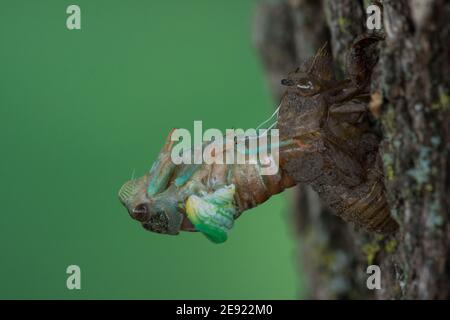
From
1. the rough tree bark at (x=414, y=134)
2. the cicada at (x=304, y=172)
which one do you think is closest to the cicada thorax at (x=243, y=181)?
the cicada at (x=304, y=172)

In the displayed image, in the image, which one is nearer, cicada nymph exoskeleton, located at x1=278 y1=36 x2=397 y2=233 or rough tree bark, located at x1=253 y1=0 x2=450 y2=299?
rough tree bark, located at x1=253 y1=0 x2=450 y2=299

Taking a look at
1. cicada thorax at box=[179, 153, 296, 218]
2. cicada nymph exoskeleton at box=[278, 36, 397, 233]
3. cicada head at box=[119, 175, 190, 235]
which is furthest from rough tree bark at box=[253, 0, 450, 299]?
cicada head at box=[119, 175, 190, 235]

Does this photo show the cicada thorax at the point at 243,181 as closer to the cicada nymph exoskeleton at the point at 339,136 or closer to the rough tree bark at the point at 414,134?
the cicada nymph exoskeleton at the point at 339,136

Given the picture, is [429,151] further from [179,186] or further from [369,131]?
[179,186]

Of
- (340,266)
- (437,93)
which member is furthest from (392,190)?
(340,266)

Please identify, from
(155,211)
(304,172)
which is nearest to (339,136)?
(304,172)

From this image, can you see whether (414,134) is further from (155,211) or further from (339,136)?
(155,211)

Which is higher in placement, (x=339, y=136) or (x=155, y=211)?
(x=339, y=136)

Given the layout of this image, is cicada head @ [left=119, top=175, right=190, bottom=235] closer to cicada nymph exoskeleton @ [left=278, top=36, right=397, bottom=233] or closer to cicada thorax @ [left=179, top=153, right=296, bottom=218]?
cicada thorax @ [left=179, top=153, right=296, bottom=218]
